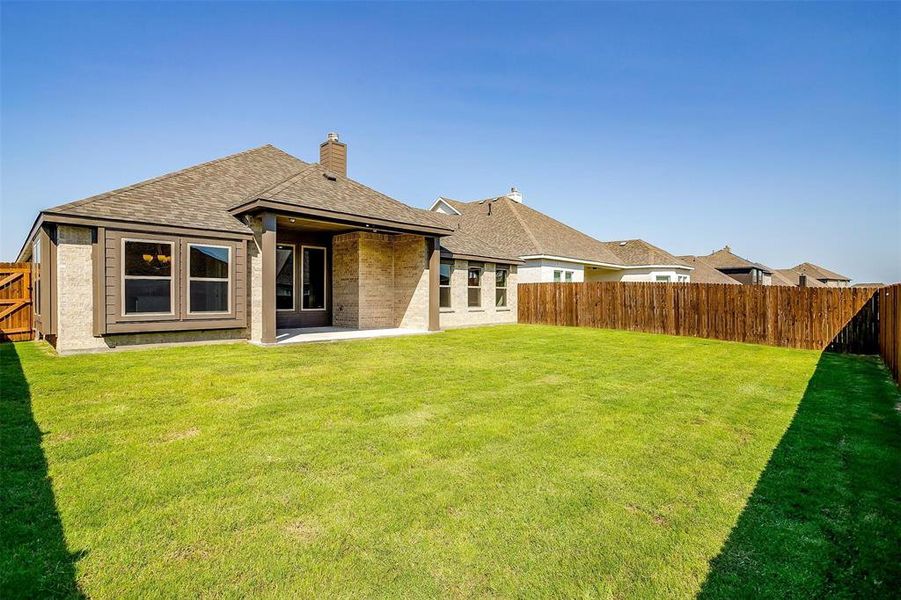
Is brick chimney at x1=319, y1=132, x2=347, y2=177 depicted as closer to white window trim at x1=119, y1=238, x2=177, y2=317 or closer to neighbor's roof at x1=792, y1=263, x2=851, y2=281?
white window trim at x1=119, y1=238, x2=177, y2=317

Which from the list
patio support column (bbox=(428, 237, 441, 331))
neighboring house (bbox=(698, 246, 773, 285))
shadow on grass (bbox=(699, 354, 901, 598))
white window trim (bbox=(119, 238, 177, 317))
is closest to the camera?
shadow on grass (bbox=(699, 354, 901, 598))

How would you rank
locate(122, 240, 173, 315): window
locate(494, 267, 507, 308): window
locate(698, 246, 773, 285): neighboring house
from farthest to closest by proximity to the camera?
1. locate(698, 246, 773, 285): neighboring house
2. locate(494, 267, 507, 308): window
3. locate(122, 240, 173, 315): window

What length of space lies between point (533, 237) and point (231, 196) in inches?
568

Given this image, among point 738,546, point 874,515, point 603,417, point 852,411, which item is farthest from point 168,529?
point 852,411

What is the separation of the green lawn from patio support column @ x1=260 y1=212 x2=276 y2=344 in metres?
3.69

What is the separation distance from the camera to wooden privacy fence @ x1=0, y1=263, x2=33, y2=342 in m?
11.8

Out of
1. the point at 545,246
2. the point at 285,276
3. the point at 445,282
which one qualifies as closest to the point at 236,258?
the point at 285,276

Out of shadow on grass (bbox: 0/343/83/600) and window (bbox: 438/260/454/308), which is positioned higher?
window (bbox: 438/260/454/308)

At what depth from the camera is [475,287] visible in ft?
58.7

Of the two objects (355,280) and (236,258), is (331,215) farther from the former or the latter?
(355,280)

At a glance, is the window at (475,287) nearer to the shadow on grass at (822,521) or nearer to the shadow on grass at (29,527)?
the shadow on grass at (822,521)

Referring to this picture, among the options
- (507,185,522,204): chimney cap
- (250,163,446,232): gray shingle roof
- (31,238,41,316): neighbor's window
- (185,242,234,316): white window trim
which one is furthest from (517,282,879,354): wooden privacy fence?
(31,238,41,316): neighbor's window

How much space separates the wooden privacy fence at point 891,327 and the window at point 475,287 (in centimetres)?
1191

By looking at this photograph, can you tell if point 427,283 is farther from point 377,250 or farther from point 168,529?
point 168,529
